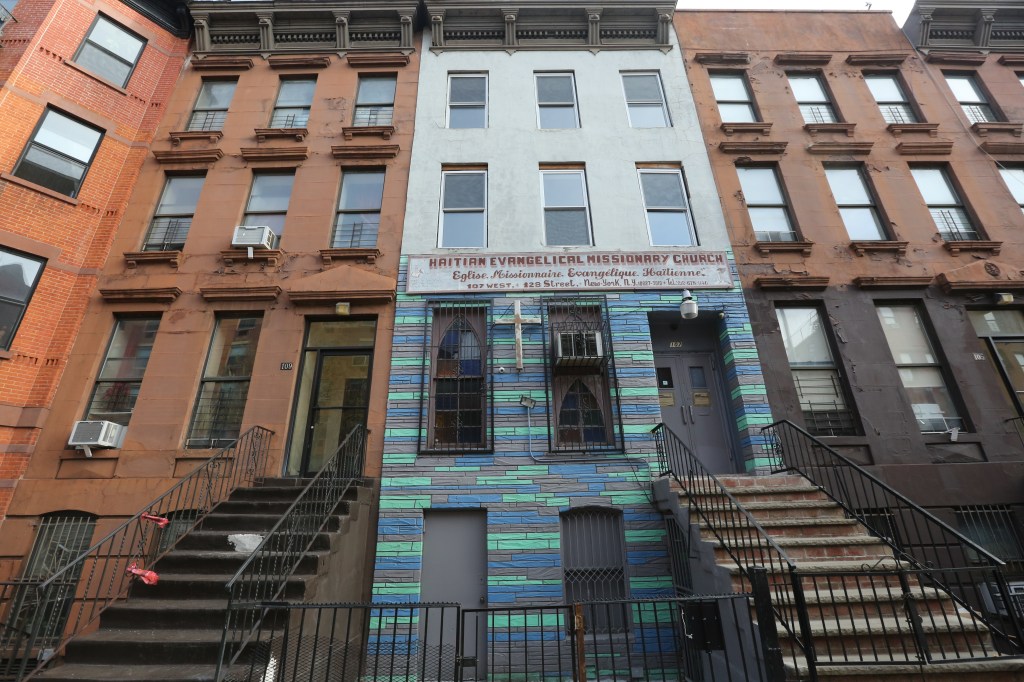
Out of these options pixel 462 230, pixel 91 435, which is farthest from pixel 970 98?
pixel 91 435

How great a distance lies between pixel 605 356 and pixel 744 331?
9.08 feet

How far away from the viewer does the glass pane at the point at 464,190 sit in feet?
33.9

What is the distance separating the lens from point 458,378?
28.9 ft

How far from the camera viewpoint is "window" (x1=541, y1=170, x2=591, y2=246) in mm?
10008

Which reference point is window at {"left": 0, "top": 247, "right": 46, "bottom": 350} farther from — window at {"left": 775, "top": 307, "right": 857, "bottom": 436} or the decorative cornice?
window at {"left": 775, "top": 307, "right": 857, "bottom": 436}

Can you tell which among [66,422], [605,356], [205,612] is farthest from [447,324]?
[66,422]

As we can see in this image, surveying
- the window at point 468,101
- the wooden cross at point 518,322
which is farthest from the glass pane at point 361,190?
the wooden cross at point 518,322

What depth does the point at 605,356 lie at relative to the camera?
8820 mm

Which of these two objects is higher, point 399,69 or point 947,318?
point 399,69

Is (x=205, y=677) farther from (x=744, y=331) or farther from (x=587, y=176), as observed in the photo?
(x=587, y=176)

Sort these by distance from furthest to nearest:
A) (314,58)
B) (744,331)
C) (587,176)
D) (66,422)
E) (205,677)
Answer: (314,58) < (587,176) < (744,331) < (66,422) < (205,677)

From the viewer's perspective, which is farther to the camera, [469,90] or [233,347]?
[469,90]

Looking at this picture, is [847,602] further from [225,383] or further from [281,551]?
[225,383]

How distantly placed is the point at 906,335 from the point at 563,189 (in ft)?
24.6
